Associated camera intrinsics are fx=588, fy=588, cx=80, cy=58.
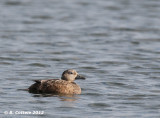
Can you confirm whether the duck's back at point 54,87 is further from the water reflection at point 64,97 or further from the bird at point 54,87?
the water reflection at point 64,97

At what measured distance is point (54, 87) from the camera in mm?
13555

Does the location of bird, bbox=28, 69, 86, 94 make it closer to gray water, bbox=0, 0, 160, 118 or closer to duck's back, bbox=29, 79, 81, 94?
duck's back, bbox=29, 79, 81, 94

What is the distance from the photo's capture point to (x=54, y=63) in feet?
57.7

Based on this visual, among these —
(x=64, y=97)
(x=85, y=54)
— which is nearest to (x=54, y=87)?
(x=64, y=97)

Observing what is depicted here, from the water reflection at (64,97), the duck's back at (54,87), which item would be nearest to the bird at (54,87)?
the duck's back at (54,87)

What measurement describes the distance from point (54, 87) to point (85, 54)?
5.85 m

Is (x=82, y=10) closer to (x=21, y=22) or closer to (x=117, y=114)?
(x=21, y=22)

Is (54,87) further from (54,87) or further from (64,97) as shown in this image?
(64,97)

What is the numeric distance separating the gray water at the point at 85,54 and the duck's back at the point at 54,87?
212 mm

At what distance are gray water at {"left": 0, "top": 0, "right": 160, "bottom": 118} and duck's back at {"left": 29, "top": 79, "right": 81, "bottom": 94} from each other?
212mm

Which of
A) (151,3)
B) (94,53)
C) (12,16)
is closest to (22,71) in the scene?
(94,53)

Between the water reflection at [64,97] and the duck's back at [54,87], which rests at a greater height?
the duck's back at [54,87]

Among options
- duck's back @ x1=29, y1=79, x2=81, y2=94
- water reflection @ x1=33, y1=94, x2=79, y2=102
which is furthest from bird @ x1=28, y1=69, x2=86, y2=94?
water reflection @ x1=33, y1=94, x2=79, y2=102

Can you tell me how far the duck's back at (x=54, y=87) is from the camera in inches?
533
